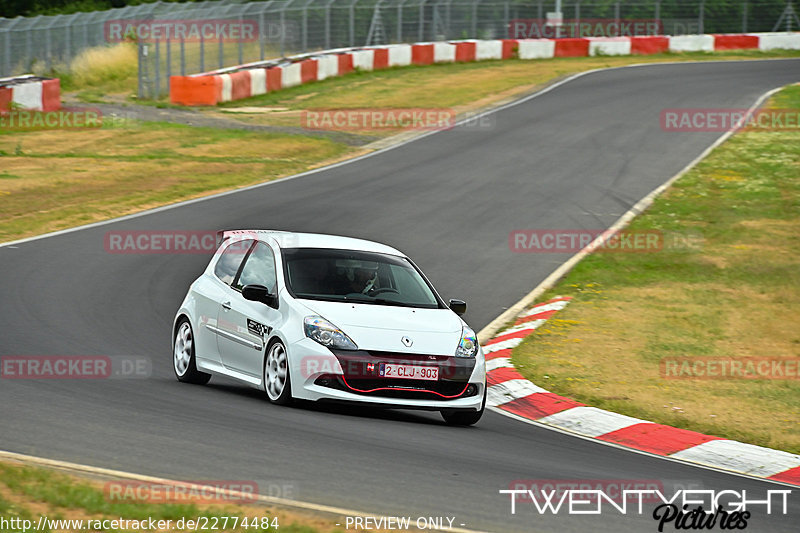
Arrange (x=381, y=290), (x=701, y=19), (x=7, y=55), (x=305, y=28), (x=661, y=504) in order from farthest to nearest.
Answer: (x=701, y=19) < (x=305, y=28) < (x=7, y=55) < (x=381, y=290) < (x=661, y=504)

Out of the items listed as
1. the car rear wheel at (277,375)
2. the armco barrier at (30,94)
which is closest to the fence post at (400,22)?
the armco barrier at (30,94)

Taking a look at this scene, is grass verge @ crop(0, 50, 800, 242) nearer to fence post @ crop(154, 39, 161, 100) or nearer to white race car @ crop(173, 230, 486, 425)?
fence post @ crop(154, 39, 161, 100)

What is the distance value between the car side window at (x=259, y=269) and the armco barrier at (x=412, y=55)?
22531mm

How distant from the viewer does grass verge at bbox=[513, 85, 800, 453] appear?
11.7 meters

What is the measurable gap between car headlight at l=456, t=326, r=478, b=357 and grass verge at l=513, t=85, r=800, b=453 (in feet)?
5.61

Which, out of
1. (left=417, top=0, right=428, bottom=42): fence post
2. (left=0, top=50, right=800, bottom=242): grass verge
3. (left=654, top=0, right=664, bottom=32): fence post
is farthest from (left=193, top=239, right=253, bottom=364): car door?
(left=654, top=0, right=664, bottom=32): fence post

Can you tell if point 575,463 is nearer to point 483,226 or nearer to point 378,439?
point 378,439

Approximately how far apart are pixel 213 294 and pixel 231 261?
1.32 feet

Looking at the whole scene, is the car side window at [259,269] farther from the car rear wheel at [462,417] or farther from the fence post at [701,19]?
the fence post at [701,19]

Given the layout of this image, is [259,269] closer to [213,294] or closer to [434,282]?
[213,294]

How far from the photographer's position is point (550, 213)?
21.9 metres

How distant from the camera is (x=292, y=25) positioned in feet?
145

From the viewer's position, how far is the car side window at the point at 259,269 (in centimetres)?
1105

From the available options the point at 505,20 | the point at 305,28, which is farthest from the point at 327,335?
the point at 505,20
